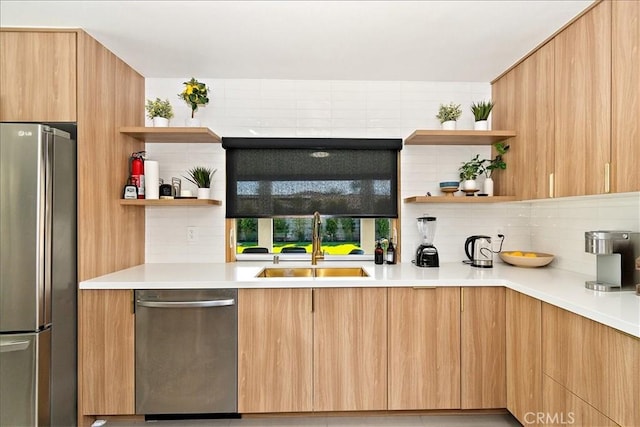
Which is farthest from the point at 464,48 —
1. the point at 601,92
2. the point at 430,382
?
the point at 430,382

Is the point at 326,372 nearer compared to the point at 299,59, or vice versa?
the point at 326,372

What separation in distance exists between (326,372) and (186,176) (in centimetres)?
189

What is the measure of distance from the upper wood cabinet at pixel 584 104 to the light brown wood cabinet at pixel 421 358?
3.53ft

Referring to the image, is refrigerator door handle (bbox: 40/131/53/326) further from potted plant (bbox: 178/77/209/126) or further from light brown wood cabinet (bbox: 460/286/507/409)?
light brown wood cabinet (bbox: 460/286/507/409)

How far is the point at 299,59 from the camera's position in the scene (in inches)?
105

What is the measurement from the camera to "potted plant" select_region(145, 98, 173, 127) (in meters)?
2.74

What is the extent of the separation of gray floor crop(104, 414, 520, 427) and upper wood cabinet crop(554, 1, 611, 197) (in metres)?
1.51

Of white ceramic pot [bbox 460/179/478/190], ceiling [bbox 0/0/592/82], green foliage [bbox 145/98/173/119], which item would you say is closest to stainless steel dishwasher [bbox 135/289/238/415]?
green foliage [bbox 145/98/173/119]

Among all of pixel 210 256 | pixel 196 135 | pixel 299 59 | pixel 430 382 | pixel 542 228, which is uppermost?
pixel 299 59

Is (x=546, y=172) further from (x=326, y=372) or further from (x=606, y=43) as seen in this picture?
(x=326, y=372)

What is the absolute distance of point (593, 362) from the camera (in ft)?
5.16

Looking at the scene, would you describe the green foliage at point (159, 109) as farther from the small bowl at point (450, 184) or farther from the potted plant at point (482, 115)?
the potted plant at point (482, 115)

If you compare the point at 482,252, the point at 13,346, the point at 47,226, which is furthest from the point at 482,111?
the point at 13,346

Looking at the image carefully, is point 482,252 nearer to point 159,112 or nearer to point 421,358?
point 421,358
